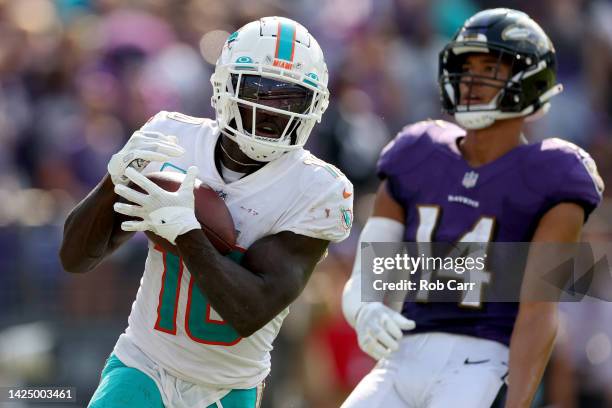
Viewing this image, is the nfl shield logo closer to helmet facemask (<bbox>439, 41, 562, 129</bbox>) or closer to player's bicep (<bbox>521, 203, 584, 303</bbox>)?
helmet facemask (<bbox>439, 41, 562, 129</bbox>)

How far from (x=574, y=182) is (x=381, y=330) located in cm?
92

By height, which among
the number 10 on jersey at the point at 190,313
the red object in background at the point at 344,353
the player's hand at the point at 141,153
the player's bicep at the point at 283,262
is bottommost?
the red object in background at the point at 344,353

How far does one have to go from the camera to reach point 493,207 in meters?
4.38

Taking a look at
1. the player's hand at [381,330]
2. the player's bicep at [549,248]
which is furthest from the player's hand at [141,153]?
the player's bicep at [549,248]

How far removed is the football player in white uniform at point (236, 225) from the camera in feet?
12.1

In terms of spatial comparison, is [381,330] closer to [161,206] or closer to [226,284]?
[226,284]

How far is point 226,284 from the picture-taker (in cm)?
356

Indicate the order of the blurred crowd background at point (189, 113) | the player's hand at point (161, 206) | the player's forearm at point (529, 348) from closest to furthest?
1. the player's hand at point (161, 206)
2. the player's forearm at point (529, 348)
3. the blurred crowd background at point (189, 113)

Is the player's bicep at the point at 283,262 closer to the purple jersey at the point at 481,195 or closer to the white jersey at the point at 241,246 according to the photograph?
the white jersey at the point at 241,246

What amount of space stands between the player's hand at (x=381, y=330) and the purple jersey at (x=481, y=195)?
17 cm

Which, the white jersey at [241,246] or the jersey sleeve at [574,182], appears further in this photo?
the jersey sleeve at [574,182]

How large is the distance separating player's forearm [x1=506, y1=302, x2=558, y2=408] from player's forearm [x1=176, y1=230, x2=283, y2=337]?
1.03 m

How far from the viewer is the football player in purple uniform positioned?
4.20 meters

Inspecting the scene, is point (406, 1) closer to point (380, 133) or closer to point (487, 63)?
point (380, 133)
